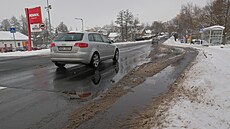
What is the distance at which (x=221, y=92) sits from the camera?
4.31 m

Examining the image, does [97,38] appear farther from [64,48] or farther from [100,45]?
[64,48]

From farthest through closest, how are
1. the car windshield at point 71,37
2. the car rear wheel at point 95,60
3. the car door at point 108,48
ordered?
the car door at point 108,48, the car rear wheel at point 95,60, the car windshield at point 71,37

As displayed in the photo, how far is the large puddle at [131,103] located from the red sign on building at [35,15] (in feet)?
65.2

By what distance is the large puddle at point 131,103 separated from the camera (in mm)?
3084

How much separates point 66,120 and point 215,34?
2918 centimetres

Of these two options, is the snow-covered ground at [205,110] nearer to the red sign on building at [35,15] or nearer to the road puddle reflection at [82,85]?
the road puddle reflection at [82,85]

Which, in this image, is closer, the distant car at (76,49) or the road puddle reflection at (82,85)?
the road puddle reflection at (82,85)

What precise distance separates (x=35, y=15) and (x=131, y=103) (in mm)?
21895

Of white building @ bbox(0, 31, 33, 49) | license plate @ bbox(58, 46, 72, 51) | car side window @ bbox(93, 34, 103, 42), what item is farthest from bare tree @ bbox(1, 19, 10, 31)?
license plate @ bbox(58, 46, 72, 51)

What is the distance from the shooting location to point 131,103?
4012mm

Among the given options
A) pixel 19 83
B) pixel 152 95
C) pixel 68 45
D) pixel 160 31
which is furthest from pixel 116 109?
pixel 160 31

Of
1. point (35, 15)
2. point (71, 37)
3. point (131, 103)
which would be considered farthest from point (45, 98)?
point (35, 15)

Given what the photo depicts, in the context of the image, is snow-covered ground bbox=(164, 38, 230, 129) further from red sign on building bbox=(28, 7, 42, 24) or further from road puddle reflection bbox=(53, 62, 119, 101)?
red sign on building bbox=(28, 7, 42, 24)

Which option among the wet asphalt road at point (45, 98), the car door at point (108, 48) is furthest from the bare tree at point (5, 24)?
the wet asphalt road at point (45, 98)
